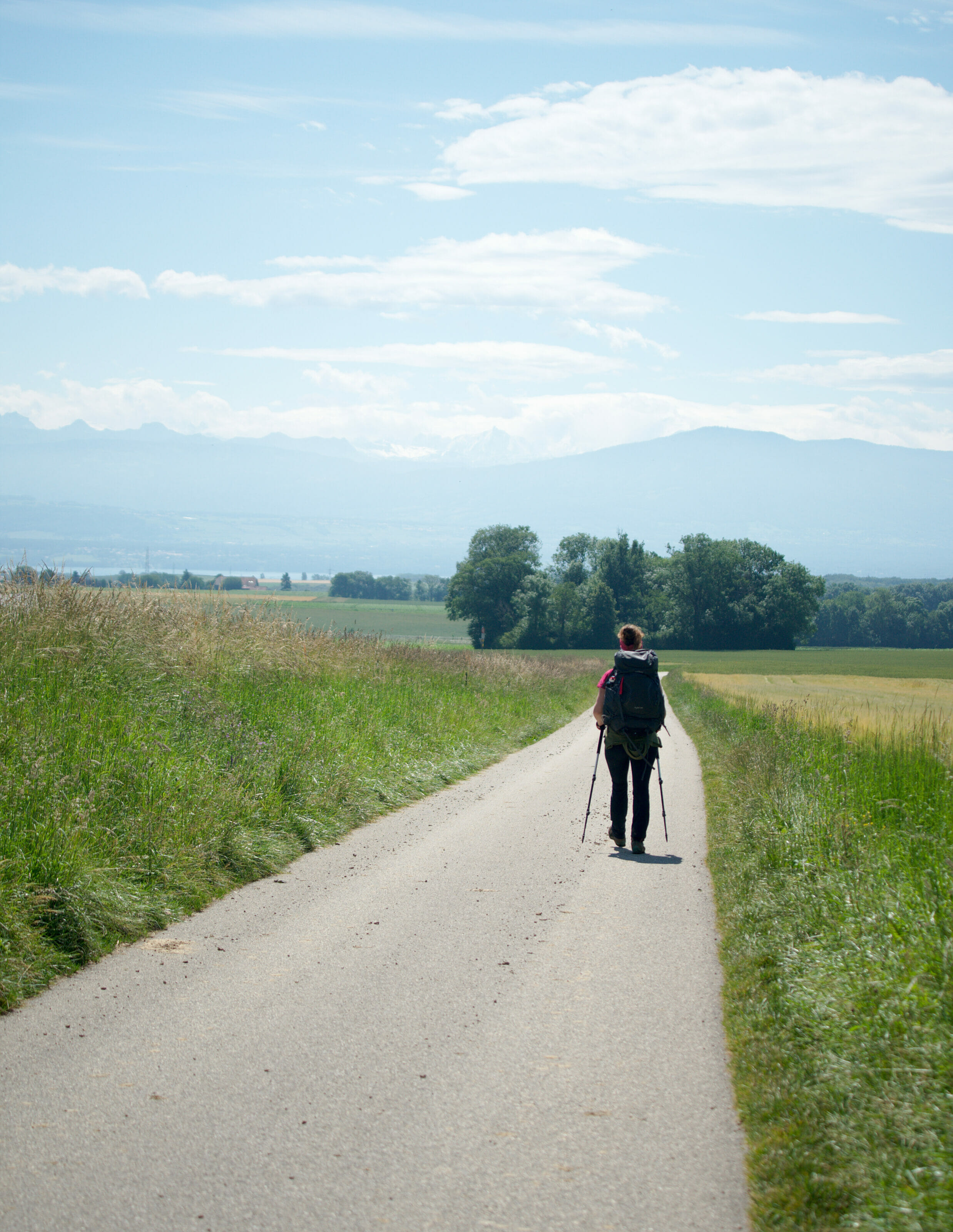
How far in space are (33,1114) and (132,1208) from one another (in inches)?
35.2

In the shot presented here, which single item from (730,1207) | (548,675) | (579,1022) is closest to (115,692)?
(579,1022)

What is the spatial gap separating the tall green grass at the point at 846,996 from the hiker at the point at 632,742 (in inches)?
35.2

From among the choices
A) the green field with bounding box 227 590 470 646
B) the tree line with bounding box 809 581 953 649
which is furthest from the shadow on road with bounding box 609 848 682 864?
the tree line with bounding box 809 581 953 649

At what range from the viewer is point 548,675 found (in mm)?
37938

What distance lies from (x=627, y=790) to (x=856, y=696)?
26060 millimetres

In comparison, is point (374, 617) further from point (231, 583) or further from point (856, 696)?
point (231, 583)

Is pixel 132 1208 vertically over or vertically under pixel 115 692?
under

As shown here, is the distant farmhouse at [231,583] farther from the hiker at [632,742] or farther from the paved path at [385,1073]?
the paved path at [385,1073]

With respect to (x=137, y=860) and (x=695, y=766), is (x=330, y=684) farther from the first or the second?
(x=137, y=860)

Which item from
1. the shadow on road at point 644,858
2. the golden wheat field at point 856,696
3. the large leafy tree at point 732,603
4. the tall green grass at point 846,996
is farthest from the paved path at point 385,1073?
the large leafy tree at point 732,603

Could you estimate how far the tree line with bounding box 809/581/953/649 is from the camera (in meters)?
133

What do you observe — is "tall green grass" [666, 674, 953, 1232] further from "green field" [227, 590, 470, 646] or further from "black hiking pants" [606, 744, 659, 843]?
→ "green field" [227, 590, 470, 646]

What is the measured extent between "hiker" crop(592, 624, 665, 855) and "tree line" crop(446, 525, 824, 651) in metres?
90.8

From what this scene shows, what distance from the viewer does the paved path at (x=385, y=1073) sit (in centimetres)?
343
